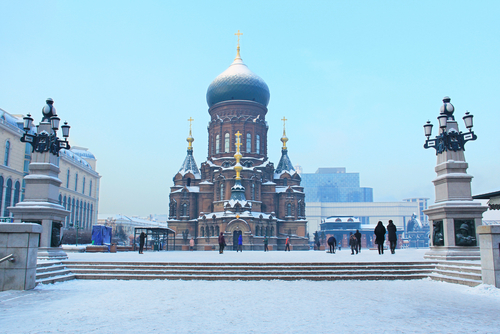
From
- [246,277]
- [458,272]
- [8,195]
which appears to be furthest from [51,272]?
[8,195]

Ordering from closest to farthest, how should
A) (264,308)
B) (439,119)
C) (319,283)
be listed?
(264,308), (319,283), (439,119)

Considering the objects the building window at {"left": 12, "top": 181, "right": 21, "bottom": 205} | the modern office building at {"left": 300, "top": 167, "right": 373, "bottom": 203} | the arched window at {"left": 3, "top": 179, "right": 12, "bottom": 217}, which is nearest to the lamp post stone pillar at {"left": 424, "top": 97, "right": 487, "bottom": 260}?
the arched window at {"left": 3, "top": 179, "right": 12, "bottom": 217}

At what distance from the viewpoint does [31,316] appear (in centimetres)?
720

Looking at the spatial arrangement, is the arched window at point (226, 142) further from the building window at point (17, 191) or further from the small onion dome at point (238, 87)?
the building window at point (17, 191)

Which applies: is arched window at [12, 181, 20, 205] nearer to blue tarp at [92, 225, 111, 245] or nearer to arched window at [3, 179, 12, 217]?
arched window at [3, 179, 12, 217]

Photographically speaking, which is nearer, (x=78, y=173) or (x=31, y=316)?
(x=31, y=316)

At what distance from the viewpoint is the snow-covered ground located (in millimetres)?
6543

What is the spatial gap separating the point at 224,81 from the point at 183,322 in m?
42.9

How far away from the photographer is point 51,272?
1193cm

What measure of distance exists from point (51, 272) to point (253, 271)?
5841 millimetres

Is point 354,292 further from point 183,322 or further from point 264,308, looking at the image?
point 183,322

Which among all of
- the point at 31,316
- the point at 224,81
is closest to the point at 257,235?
the point at 224,81

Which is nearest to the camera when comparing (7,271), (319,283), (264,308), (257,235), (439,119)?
(264,308)

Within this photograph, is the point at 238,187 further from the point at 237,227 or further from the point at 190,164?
the point at 190,164
